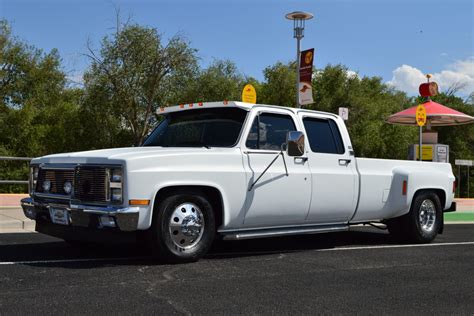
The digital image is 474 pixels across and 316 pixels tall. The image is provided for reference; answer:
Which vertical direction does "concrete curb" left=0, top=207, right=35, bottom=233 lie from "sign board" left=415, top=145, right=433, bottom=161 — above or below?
below

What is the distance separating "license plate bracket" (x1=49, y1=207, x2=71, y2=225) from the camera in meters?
6.24

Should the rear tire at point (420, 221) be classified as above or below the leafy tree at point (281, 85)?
below

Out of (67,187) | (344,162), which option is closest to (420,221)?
(344,162)

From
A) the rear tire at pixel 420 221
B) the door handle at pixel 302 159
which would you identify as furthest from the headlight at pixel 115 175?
the rear tire at pixel 420 221

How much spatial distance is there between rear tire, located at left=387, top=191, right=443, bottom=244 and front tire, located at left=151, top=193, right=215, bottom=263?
12.2 ft

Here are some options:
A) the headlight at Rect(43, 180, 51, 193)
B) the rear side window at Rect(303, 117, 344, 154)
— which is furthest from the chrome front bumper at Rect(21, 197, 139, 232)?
the rear side window at Rect(303, 117, 344, 154)

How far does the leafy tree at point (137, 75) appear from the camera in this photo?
28.6 m

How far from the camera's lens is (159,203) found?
618cm

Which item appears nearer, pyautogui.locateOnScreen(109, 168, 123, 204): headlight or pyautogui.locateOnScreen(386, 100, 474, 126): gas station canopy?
pyautogui.locateOnScreen(109, 168, 123, 204): headlight

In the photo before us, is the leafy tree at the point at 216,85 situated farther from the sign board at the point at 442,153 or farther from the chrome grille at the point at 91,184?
the chrome grille at the point at 91,184

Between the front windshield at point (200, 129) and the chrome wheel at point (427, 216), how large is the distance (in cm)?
374

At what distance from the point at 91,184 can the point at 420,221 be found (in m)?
5.35

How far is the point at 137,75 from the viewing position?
28.6m

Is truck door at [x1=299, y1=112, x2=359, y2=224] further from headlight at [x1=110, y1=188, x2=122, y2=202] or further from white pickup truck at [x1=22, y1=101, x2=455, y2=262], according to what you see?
headlight at [x1=110, y1=188, x2=122, y2=202]
